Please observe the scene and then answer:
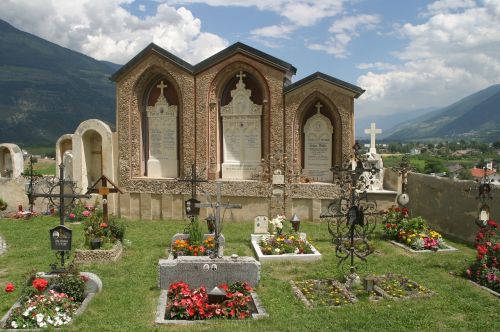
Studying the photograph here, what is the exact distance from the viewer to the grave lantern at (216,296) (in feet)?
31.2

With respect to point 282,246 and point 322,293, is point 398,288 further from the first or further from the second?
point 282,246

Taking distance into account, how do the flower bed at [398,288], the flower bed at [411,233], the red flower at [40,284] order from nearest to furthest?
the red flower at [40,284]
the flower bed at [398,288]
the flower bed at [411,233]

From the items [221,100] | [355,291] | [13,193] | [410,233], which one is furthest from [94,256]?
[13,193]

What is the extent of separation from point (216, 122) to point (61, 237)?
10.5 metres

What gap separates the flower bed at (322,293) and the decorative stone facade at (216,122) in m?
7.99

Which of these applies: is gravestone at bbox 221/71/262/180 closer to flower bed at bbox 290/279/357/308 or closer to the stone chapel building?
the stone chapel building

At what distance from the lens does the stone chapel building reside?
62.5 ft

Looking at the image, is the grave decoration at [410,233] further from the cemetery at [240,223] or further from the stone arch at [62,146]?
the stone arch at [62,146]

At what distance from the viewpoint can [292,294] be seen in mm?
10445

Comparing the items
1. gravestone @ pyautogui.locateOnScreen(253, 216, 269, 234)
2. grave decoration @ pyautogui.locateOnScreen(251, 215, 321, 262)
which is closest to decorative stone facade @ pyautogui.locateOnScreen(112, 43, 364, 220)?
gravestone @ pyautogui.locateOnScreen(253, 216, 269, 234)

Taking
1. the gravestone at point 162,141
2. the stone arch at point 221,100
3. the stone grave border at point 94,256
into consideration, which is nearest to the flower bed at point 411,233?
the stone arch at point 221,100

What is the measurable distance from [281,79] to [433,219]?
803 cm

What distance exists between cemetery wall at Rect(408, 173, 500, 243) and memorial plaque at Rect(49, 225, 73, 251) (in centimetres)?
1175

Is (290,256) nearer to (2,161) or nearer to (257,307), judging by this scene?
(257,307)
